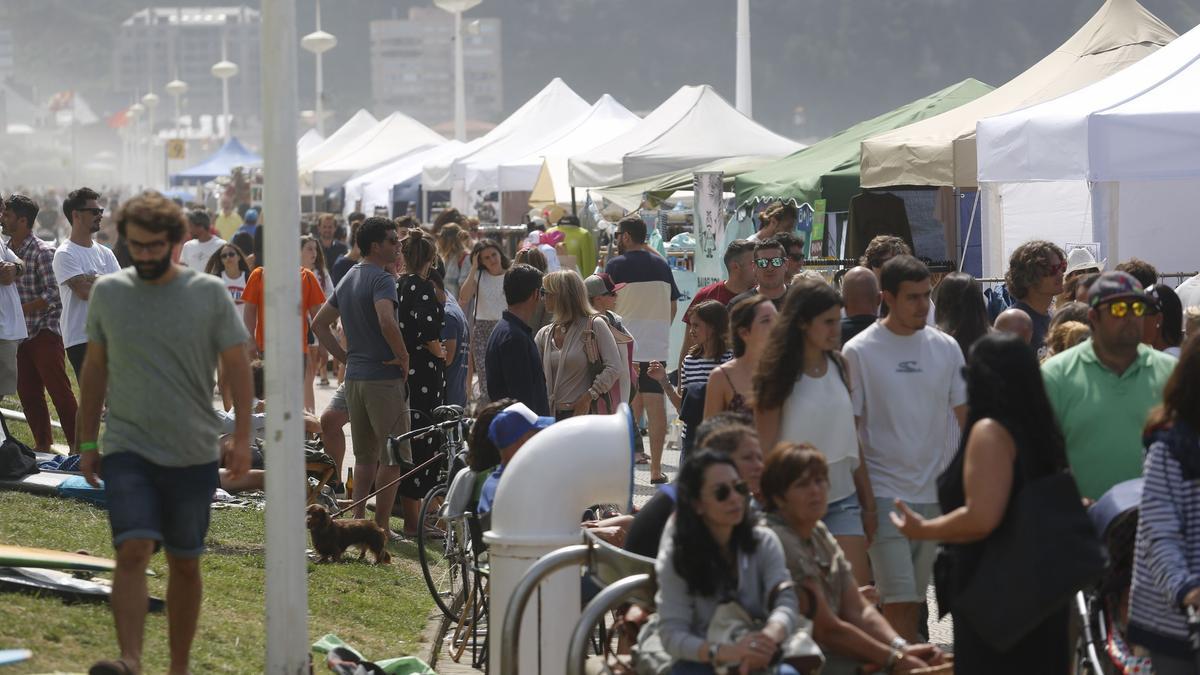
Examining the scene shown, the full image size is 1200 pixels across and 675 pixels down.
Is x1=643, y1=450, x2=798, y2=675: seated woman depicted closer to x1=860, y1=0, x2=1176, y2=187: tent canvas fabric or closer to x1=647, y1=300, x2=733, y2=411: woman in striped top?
x1=647, y1=300, x2=733, y2=411: woman in striped top

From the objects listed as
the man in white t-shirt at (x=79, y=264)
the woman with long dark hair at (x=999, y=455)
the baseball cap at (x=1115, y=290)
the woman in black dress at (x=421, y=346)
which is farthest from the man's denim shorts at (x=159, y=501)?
the man in white t-shirt at (x=79, y=264)

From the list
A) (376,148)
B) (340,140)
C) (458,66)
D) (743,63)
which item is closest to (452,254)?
(743,63)

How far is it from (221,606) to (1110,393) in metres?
3.99

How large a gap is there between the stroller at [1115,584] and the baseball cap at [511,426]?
233 cm

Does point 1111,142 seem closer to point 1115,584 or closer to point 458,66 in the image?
point 1115,584

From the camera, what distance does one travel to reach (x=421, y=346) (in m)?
9.94

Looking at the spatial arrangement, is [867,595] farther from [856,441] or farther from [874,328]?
[874,328]

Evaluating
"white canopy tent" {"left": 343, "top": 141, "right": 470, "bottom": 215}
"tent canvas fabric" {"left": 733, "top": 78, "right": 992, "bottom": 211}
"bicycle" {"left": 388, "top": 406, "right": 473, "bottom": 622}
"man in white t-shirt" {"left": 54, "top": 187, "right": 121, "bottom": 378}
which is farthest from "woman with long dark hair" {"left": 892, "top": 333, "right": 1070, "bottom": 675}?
"white canopy tent" {"left": 343, "top": 141, "right": 470, "bottom": 215}

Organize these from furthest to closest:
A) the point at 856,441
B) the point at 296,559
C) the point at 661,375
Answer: the point at 661,375 → the point at 856,441 → the point at 296,559

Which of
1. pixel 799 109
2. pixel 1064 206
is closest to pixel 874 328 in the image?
pixel 1064 206

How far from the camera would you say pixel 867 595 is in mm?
5477

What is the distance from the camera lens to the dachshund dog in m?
8.79

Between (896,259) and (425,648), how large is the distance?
9.40 feet

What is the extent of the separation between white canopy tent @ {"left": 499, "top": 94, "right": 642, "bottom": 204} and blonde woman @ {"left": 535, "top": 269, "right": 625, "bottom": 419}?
15.4 metres
